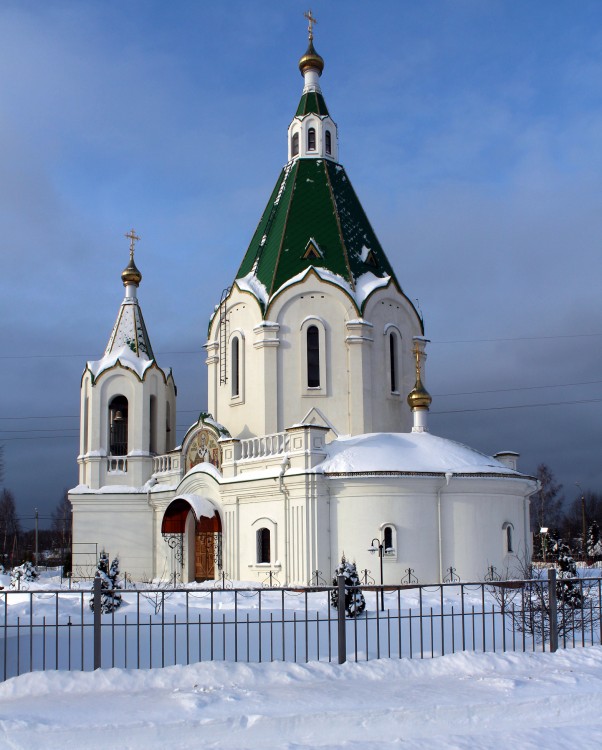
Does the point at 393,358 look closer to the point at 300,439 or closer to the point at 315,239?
the point at 315,239

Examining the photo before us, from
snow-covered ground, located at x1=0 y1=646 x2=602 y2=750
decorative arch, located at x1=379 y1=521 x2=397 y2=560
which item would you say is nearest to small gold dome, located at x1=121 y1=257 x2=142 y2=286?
decorative arch, located at x1=379 y1=521 x2=397 y2=560

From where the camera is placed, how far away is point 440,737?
7.00 m

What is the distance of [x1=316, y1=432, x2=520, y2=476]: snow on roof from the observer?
20.1 metres

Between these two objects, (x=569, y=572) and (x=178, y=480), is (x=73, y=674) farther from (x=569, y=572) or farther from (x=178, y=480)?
(x=178, y=480)

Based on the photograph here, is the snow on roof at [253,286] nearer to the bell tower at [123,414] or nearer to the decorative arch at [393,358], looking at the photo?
the decorative arch at [393,358]

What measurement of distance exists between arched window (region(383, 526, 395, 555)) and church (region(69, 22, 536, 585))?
→ 3cm

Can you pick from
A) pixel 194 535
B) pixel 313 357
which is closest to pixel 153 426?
pixel 194 535

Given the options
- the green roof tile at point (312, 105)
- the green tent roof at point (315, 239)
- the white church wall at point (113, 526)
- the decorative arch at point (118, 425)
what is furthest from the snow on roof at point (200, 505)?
the green roof tile at point (312, 105)

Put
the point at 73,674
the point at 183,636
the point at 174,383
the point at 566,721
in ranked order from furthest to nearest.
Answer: the point at 174,383 → the point at 183,636 → the point at 73,674 → the point at 566,721

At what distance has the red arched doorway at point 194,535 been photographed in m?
22.6

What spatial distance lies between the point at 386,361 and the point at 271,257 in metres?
4.49

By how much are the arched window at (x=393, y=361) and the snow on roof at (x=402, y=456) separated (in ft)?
10.6

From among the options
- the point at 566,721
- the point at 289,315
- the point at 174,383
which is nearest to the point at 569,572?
the point at 566,721

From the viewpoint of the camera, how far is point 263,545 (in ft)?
70.6
